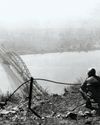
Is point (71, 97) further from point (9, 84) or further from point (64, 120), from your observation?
point (9, 84)

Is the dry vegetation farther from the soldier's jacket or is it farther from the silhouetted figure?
the soldier's jacket

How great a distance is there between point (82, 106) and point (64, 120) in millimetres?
2158

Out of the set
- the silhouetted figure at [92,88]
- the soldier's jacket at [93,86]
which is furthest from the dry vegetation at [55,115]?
the soldier's jacket at [93,86]

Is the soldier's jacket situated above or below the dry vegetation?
above

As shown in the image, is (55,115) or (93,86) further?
(55,115)

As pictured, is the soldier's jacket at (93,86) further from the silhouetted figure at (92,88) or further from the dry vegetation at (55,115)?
the dry vegetation at (55,115)

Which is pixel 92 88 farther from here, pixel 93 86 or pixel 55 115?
pixel 55 115

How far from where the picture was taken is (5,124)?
903cm

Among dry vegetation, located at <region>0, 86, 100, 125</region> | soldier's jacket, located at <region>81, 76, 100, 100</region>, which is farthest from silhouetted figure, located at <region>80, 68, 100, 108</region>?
dry vegetation, located at <region>0, 86, 100, 125</region>

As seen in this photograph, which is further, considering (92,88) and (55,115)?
(55,115)

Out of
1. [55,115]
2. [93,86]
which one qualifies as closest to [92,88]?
[93,86]

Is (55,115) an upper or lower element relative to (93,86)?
lower

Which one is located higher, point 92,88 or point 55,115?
point 92,88

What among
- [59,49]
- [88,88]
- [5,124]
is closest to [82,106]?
[88,88]
